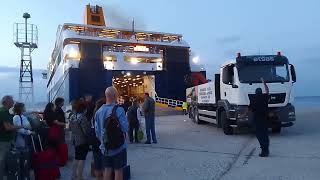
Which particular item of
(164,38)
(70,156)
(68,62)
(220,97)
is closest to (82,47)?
(68,62)

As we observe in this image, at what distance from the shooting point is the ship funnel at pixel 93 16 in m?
39.0

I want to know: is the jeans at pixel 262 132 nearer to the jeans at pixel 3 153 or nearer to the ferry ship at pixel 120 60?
the jeans at pixel 3 153

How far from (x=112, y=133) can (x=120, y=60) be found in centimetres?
2721

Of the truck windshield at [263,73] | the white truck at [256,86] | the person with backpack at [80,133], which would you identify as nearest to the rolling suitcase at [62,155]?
the person with backpack at [80,133]

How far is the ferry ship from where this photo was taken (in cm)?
2975

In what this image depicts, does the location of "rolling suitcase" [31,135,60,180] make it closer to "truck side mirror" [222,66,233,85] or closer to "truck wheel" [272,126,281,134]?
"truck side mirror" [222,66,233,85]

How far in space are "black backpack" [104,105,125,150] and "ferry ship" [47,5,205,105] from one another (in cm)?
2452

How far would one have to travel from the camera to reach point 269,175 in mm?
6914

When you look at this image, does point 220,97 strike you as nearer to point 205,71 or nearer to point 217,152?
point 217,152

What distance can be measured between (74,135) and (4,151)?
1.19m

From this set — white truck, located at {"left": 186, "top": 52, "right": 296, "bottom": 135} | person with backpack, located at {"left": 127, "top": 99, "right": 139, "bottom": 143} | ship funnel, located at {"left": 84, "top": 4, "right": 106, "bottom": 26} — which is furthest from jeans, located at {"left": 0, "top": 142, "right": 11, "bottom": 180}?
ship funnel, located at {"left": 84, "top": 4, "right": 106, "bottom": 26}

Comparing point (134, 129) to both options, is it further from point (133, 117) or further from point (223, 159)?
point (223, 159)

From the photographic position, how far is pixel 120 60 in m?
31.9

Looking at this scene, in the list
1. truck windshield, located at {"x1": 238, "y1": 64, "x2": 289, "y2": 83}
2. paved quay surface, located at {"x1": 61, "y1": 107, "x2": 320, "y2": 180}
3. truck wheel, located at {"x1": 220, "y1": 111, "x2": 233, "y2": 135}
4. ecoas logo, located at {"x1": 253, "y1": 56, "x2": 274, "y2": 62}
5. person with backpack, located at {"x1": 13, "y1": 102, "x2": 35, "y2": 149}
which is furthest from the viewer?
truck wheel, located at {"x1": 220, "y1": 111, "x2": 233, "y2": 135}
